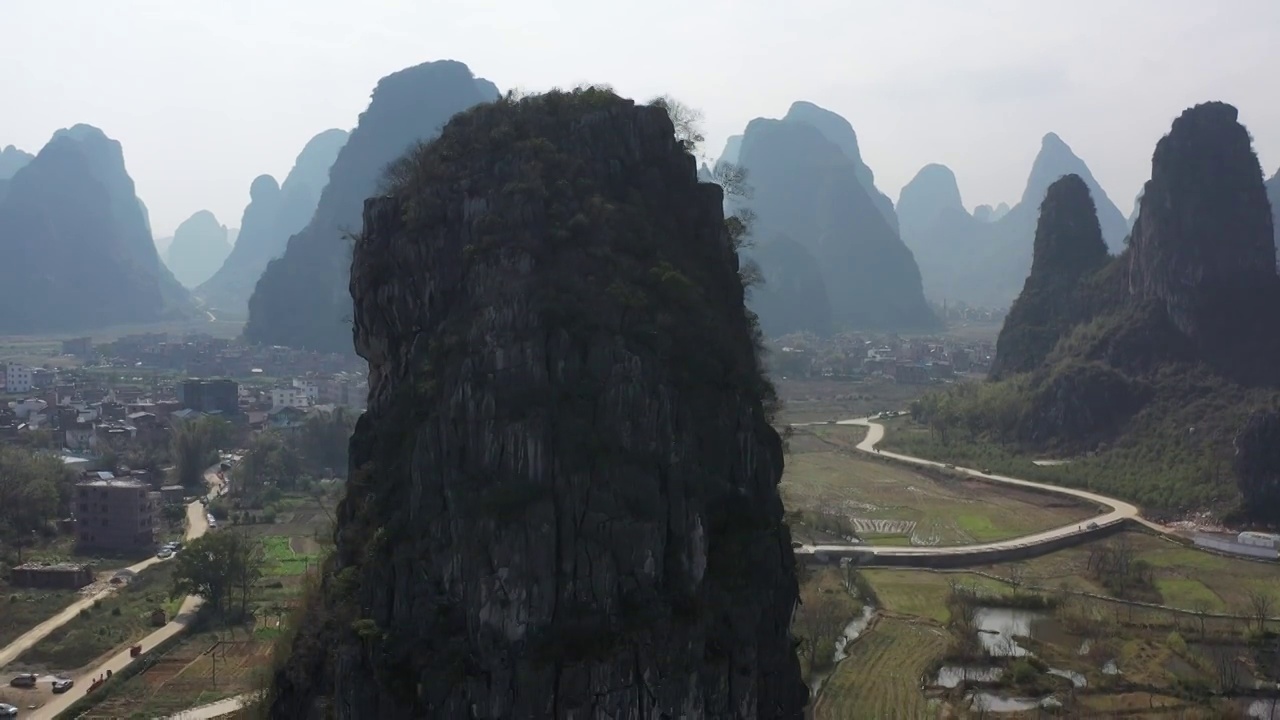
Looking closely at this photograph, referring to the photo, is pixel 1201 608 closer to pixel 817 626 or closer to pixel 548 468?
pixel 817 626

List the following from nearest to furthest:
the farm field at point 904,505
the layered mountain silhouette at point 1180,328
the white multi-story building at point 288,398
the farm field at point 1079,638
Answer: the farm field at point 1079,638, the farm field at point 904,505, the layered mountain silhouette at point 1180,328, the white multi-story building at point 288,398

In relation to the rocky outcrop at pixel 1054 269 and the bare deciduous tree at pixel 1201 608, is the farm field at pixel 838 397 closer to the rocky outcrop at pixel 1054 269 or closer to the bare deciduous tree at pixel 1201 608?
the rocky outcrop at pixel 1054 269

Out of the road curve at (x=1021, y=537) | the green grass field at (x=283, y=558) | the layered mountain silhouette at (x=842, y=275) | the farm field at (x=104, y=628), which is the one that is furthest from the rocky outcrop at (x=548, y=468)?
the layered mountain silhouette at (x=842, y=275)

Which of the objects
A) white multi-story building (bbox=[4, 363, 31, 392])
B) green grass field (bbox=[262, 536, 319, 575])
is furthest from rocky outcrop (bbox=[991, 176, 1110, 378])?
white multi-story building (bbox=[4, 363, 31, 392])

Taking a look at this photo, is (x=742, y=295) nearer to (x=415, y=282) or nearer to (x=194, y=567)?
(x=415, y=282)

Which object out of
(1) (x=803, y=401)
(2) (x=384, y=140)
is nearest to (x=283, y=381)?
(1) (x=803, y=401)

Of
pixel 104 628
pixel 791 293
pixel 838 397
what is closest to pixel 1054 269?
pixel 838 397
